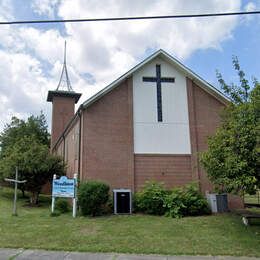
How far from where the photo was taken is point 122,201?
1527 centimetres

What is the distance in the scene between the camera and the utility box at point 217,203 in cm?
1555

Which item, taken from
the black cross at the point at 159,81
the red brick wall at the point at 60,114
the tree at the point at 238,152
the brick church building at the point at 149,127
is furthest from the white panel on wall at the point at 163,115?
the red brick wall at the point at 60,114

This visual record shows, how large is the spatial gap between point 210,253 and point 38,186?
13.8m

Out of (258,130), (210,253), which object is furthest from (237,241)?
(258,130)

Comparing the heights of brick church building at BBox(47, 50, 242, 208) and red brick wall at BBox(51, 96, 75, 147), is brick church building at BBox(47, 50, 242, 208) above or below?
below

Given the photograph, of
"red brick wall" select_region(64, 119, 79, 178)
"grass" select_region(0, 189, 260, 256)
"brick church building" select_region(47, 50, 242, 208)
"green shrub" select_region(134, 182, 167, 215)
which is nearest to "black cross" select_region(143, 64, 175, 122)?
"brick church building" select_region(47, 50, 242, 208)

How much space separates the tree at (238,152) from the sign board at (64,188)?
6.36m

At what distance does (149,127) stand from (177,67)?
398 centimetres

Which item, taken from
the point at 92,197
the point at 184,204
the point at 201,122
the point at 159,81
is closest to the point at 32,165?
the point at 92,197

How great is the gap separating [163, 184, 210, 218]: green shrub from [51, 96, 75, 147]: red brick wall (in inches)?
677

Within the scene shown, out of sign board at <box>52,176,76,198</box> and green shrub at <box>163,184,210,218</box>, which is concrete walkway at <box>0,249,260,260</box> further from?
sign board at <box>52,176,76,198</box>

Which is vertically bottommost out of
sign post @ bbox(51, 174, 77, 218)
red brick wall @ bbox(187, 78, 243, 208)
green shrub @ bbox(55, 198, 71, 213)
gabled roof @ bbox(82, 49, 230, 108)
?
green shrub @ bbox(55, 198, 71, 213)

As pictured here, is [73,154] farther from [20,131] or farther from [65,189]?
[20,131]

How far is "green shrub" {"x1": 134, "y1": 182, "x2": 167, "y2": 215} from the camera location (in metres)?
14.8
